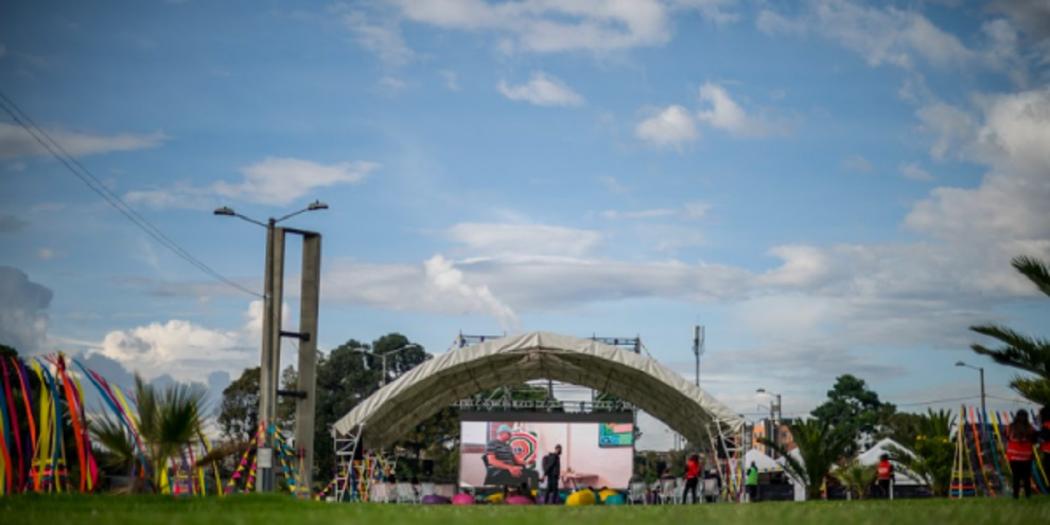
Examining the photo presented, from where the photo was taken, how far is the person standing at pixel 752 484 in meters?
37.4

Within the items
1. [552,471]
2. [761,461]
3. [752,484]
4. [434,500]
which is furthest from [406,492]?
[761,461]

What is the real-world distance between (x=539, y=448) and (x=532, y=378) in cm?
304

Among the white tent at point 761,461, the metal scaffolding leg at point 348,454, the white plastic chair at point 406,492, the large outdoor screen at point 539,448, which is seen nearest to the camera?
the metal scaffolding leg at point 348,454

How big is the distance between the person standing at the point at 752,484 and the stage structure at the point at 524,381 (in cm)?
129

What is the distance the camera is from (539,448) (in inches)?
1757

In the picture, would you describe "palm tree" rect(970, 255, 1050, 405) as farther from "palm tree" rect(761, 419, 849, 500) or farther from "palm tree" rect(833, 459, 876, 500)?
"palm tree" rect(833, 459, 876, 500)

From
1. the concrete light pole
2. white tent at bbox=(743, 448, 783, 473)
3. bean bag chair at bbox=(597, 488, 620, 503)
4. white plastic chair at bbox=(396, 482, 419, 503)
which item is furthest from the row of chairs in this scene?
the concrete light pole

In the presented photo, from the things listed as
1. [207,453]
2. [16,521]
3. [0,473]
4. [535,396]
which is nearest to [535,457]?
[207,453]

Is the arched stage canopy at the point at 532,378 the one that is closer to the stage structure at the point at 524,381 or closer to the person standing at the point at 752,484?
the stage structure at the point at 524,381

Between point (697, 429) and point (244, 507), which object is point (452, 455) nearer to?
point (697, 429)

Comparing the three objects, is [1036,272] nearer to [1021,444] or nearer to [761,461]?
[1021,444]

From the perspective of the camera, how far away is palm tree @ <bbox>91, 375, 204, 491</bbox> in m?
16.4

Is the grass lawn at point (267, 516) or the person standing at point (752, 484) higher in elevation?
the grass lawn at point (267, 516)

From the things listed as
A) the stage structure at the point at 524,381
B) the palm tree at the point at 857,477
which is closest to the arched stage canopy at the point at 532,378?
the stage structure at the point at 524,381
